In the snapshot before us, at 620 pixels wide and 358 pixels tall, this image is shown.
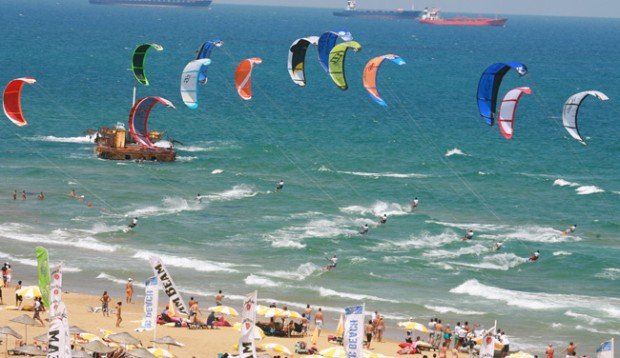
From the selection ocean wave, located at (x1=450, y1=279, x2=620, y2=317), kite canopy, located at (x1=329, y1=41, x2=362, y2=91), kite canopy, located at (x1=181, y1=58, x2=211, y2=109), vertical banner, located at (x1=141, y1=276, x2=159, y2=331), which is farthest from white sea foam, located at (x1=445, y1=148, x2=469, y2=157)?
vertical banner, located at (x1=141, y1=276, x2=159, y2=331)

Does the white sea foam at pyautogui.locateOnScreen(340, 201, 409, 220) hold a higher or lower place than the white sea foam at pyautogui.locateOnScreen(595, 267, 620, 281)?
higher

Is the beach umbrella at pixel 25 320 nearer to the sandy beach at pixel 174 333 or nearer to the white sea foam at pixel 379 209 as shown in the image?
the sandy beach at pixel 174 333

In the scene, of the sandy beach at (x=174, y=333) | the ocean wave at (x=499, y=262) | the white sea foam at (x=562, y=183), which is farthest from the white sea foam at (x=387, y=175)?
the sandy beach at (x=174, y=333)

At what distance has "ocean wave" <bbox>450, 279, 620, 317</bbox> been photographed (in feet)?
159

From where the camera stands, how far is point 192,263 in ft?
172

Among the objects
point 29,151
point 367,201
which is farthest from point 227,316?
point 29,151

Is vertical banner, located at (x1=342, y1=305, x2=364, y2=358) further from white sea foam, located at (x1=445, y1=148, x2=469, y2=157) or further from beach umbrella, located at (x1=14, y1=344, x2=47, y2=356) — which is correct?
white sea foam, located at (x1=445, y1=148, x2=469, y2=157)

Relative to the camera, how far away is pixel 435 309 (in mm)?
47406

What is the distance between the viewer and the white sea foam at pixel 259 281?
49.7 m

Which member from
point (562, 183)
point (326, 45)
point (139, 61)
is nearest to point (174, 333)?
point (139, 61)

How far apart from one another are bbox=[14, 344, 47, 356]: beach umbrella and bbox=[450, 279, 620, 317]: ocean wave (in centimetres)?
2067

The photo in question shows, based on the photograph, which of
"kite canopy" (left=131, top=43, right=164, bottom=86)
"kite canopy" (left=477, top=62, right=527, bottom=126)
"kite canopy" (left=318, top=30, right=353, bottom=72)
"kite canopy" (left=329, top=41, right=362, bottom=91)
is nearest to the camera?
"kite canopy" (left=477, top=62, right=527, bottom=126)

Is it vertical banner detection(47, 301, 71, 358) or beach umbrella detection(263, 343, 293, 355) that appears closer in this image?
vertical banner detection(47, 301, 71, 358)

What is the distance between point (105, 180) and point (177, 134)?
20.9 m
